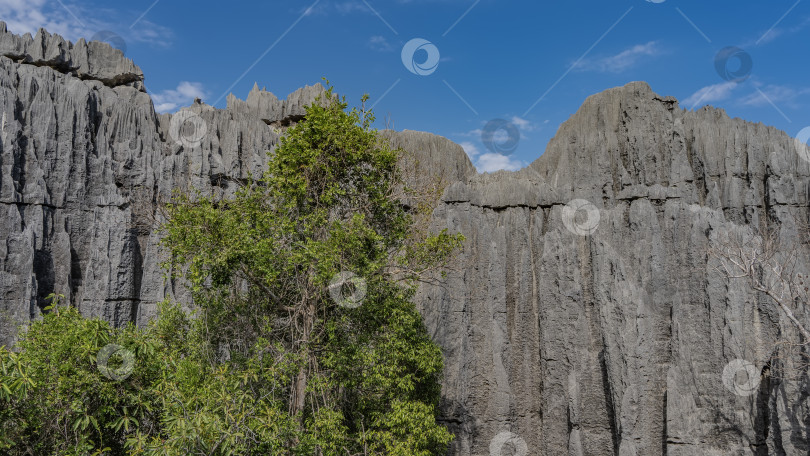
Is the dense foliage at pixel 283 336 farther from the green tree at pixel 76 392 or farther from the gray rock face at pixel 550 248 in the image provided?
the gray rock face at pixel 550 248

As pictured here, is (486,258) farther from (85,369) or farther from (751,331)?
(85,369)

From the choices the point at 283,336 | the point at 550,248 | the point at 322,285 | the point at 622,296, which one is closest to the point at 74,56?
the point at 283,336

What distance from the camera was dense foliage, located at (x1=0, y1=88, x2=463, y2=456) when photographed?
9.98 meters

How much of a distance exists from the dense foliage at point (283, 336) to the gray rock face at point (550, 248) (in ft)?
18.6

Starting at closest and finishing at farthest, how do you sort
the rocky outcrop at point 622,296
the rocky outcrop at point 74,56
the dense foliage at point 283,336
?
the dense foliage at point 283,336 → the rocky outcrop at point 622,296 → the rocky outcrop at point 74,56

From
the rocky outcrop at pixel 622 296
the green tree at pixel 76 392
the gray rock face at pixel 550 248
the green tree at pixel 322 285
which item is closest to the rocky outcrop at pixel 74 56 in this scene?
the gray rock face at pixel 550 248

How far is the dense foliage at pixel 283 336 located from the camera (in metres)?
9.98

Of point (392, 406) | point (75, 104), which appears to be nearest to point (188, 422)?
point (392, 406)

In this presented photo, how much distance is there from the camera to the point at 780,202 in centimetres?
2630

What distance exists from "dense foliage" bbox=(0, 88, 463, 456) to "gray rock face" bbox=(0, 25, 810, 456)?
5.66 m

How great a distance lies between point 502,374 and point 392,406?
10.6 meters

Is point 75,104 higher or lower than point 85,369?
higher

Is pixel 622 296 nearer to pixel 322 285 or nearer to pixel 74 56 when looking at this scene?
pixel 322 285

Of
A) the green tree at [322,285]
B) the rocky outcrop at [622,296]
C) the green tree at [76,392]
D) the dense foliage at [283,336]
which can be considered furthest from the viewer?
the rocky outcrop at [622,296]
